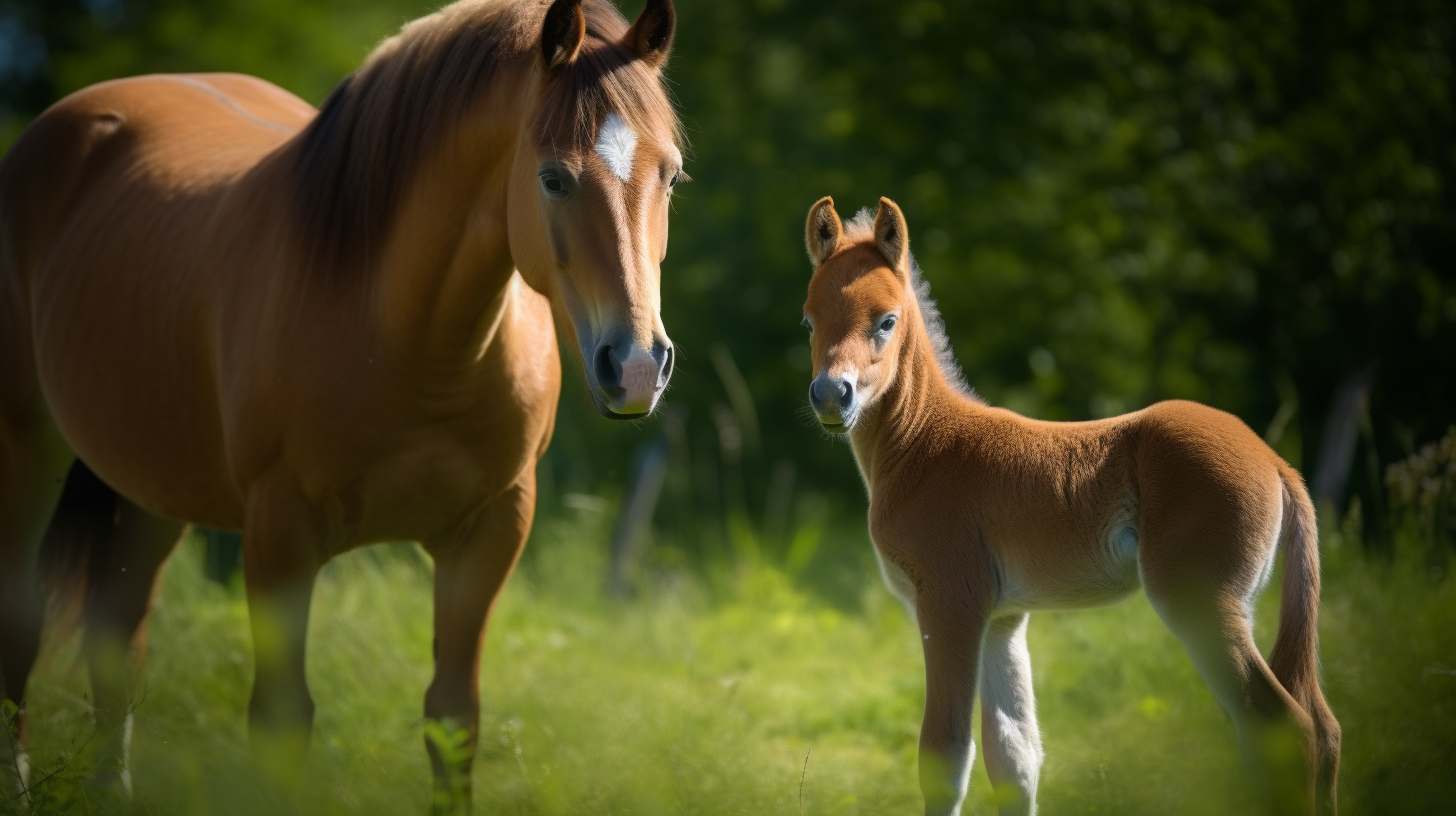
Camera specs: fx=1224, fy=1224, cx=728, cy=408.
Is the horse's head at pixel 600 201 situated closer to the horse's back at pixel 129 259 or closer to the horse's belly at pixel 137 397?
the horse's back at pixel 129 259

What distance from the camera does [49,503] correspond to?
4.81 meters

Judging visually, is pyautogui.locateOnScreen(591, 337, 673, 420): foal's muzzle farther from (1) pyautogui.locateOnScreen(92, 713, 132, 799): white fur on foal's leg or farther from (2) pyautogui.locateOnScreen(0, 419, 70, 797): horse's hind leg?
(2) pyautogui.locateOnScreen(0, 419, 70, 797): horse's hind leg

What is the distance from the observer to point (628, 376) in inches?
108

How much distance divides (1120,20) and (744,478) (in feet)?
16.9

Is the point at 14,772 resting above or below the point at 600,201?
below

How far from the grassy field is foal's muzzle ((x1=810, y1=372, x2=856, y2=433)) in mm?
919

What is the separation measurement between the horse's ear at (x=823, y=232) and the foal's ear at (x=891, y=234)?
12 centimetres

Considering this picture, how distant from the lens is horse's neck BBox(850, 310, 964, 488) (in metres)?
3.25

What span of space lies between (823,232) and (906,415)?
21.0 inches

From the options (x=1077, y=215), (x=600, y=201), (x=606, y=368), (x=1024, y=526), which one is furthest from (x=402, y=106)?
(x=1077, y=215)

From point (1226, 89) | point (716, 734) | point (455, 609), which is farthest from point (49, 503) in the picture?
point (1226, 89)

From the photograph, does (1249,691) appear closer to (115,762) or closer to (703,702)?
(703,702)

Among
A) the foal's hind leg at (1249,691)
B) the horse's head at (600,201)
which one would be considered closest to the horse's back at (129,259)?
the horse's head at (600,201)

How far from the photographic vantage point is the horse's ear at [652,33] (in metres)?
3.23
